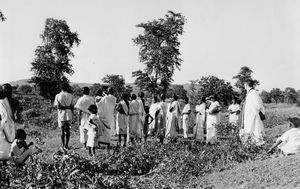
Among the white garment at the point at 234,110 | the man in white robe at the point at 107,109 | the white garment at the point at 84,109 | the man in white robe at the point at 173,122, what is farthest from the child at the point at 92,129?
the white garment at the point at 234,110

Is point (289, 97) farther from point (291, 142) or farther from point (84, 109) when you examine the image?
point (291, 142)

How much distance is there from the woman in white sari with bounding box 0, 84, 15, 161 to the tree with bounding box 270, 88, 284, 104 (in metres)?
75.5

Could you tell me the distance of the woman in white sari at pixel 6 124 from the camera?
24.8ft

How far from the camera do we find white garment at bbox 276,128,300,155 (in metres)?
7.52

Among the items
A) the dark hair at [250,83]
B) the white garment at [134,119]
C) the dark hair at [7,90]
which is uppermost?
the dark hair at [250,83]

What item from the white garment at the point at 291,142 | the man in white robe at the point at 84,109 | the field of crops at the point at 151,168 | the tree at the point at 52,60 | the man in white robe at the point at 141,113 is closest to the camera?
the field of crops at the point at 151,168

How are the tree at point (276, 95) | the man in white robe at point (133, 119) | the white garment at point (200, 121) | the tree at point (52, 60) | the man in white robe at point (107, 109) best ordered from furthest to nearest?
1. the tree at point (276, 95)
2. the tree at point (52, 60)
3. the white garment at point (200, 121)
4. the man in white robe at point (133, 119)
5. the man in white robe at point (107, 109)

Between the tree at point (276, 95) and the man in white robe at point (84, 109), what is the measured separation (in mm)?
72321

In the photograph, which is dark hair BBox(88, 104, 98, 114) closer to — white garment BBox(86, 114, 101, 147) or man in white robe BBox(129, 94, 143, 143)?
white garment BBox(86, 114, 101, 147)

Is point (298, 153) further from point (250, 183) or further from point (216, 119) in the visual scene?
point (216, 119)

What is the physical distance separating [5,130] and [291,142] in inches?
217

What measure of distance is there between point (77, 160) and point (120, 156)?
1976mm

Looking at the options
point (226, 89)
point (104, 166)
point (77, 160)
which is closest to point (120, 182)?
point (77, 160)

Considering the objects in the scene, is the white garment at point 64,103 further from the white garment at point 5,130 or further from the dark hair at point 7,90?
the white garment at point 5,130
